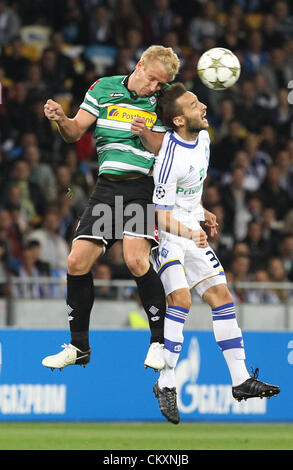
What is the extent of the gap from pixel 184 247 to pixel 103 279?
18.1ft

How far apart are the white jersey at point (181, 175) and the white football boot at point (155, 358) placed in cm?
105

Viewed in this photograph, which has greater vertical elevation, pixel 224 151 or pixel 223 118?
pixel 223 118

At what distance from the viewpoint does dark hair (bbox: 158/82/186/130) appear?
8.30 m

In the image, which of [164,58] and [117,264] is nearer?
[164,58]

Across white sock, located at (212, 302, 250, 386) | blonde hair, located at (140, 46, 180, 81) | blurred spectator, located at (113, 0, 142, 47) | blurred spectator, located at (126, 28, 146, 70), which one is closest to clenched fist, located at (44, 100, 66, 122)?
blonde hair, located at (140, 46, 180, 81)

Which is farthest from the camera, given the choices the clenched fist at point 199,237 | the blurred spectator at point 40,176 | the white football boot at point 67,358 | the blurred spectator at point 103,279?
the blurred spectator at point 40,176

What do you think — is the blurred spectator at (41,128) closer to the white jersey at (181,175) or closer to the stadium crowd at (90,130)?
the stadium crowd at (90,130)

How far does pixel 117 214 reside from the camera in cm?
820

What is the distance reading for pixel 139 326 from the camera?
14.0 metres

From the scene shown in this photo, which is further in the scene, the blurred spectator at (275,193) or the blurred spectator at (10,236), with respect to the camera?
the blurred spectator at (275,193)

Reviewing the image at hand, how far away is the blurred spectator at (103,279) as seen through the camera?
44.8 feet

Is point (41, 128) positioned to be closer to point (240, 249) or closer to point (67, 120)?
point (240, 249)

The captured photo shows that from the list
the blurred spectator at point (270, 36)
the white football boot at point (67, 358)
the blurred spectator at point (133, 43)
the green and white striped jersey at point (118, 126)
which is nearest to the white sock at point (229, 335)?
the white football boot at point (67, 358)

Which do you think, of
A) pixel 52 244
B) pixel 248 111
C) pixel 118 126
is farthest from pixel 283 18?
pixel 118 126
